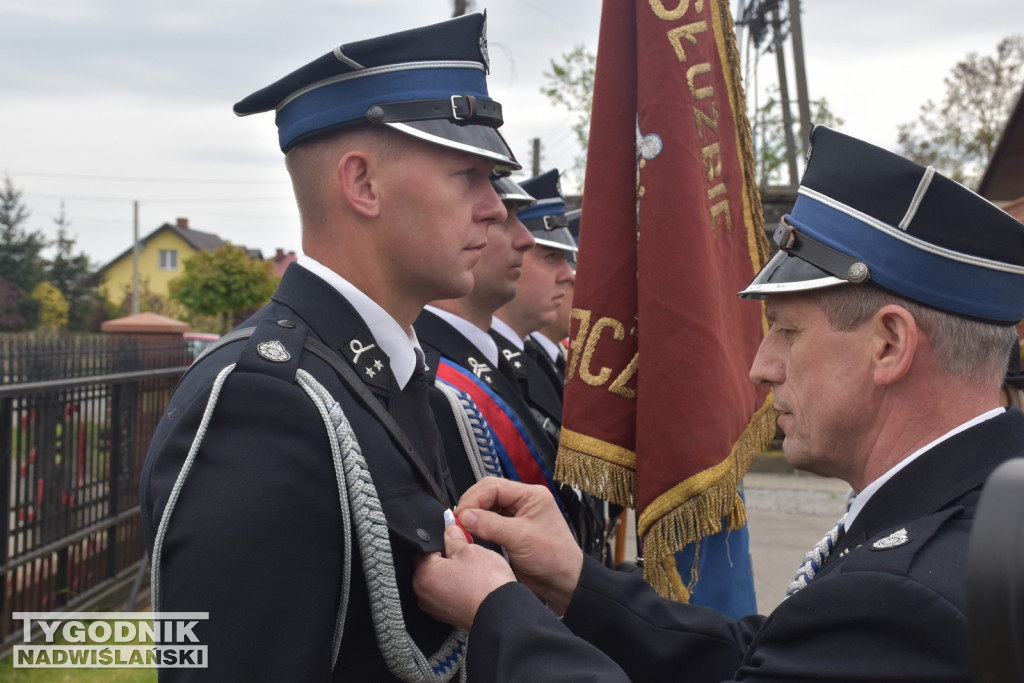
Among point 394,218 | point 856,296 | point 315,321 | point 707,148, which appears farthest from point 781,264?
point 707,148

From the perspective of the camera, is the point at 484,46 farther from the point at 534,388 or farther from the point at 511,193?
the point at 534,388

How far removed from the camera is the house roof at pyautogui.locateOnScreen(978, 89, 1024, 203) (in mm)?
8531

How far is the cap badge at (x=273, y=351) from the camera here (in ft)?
5.27

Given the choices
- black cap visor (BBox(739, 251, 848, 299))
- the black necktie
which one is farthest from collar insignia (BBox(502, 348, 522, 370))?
black cap visor (BBox(739, 251, 848, 299))

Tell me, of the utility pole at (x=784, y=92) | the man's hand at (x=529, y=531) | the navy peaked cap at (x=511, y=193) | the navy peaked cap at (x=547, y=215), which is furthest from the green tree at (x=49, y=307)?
the man's hand at (x=529, y=531)

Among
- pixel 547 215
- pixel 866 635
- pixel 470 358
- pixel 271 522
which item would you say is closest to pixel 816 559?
pixel 866 635

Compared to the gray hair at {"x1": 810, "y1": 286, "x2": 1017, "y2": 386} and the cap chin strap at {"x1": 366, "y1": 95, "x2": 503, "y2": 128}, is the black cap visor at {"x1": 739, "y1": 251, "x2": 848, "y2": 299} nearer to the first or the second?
the gray hair at {"x1": 810, "y1": 286, "x2": 1017, "y2": 386}

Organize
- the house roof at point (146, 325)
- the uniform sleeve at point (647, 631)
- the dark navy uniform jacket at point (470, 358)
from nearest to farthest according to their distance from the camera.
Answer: the uniform sleeve at point (647, 631) < the dark navy uniform jacket at point (470, 358) < the house roof at point (146, 325)

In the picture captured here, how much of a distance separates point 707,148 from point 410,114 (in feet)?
4.82

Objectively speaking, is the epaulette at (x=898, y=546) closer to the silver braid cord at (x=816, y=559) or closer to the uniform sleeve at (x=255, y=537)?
the silver braid cord at (x=816, y=559)

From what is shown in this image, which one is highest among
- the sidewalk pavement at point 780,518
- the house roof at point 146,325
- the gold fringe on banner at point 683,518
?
the house roof at point 146,325

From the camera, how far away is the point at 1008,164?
9.57 meters

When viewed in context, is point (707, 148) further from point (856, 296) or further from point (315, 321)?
point (315, 321)

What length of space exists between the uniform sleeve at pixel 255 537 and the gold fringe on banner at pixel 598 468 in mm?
1439
